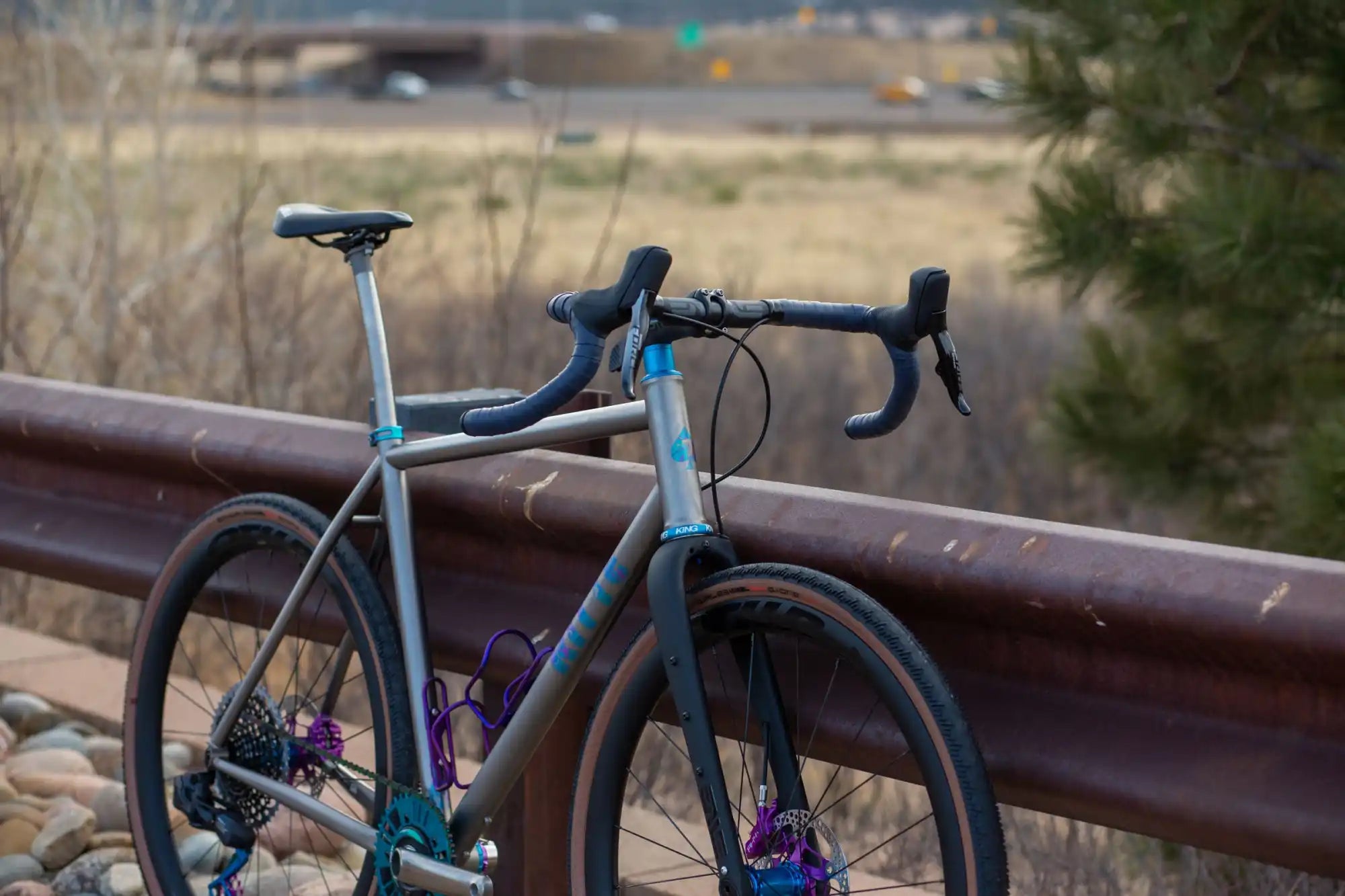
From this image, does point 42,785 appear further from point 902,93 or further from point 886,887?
point 902,93

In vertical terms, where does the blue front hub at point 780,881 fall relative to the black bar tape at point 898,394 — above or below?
below

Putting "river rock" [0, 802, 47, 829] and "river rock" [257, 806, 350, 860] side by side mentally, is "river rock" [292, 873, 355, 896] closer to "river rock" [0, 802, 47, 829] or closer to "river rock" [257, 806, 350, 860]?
"river rock" [257, 806, 350, 860]

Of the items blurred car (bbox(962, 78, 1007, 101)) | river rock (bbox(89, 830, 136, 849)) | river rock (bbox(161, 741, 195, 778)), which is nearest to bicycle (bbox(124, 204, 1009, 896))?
river rock (bbox(89, 830, 136, 849))

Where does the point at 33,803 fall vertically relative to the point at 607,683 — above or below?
below

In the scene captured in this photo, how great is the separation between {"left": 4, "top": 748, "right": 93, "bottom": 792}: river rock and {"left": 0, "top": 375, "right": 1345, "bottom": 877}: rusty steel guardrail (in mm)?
1415

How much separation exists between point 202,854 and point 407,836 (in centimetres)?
108

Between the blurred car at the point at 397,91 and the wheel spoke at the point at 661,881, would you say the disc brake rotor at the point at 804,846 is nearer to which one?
the wheel spoke at the point at 661,881

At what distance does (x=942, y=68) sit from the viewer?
96.6 m

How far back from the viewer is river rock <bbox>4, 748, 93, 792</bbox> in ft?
13.8

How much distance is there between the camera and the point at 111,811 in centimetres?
402

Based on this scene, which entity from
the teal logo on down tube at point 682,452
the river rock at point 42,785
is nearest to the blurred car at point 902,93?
the river rock at point 42,785

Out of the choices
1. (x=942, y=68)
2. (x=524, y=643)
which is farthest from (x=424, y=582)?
(x=942, y=68)

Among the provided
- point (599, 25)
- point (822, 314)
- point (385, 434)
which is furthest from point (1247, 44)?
point (599, 25)

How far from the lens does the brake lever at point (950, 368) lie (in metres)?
2.30
